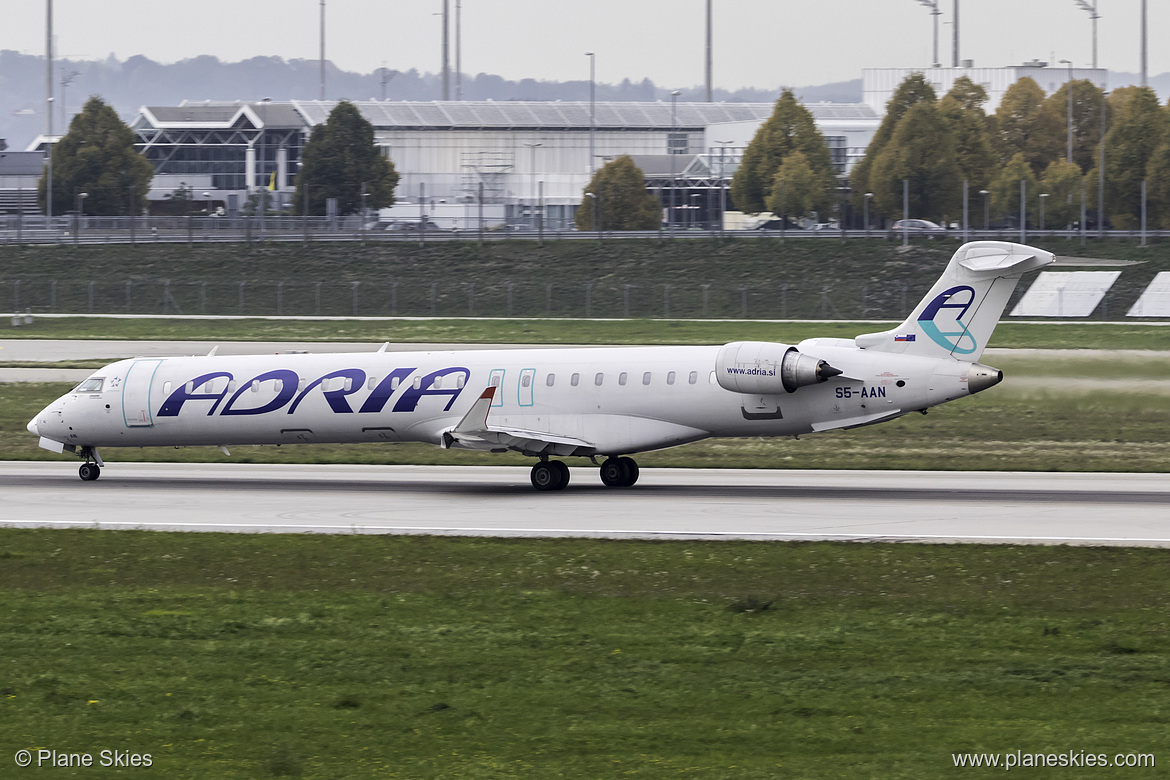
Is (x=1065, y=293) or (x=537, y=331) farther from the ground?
(x=1065, y=293)

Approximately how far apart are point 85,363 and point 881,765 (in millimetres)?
51475

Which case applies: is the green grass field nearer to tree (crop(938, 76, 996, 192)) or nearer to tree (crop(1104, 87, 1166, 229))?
tree (crop(1104, 87, 1166, 229))

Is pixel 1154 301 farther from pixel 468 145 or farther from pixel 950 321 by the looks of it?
pixel 468 145

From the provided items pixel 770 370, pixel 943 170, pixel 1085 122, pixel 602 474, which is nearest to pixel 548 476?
pixel 602 474

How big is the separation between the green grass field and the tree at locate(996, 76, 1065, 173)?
11496 centimetres

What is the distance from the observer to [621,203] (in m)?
107

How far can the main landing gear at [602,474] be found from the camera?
30562 millimetres

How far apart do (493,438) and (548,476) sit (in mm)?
1710

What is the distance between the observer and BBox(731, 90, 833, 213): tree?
108438 millimetres

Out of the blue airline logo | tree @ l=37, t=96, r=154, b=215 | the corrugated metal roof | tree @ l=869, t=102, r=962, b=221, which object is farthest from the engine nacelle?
the corrugated metal roof

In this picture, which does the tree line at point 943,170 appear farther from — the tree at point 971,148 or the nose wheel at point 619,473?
the nose wheel at point 619,473

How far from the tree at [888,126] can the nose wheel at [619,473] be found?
7465cm

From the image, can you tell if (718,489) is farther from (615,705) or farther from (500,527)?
(615,705)

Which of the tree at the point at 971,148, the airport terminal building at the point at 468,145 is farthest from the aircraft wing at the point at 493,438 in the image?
the airport terminal building at the point at 468,145
